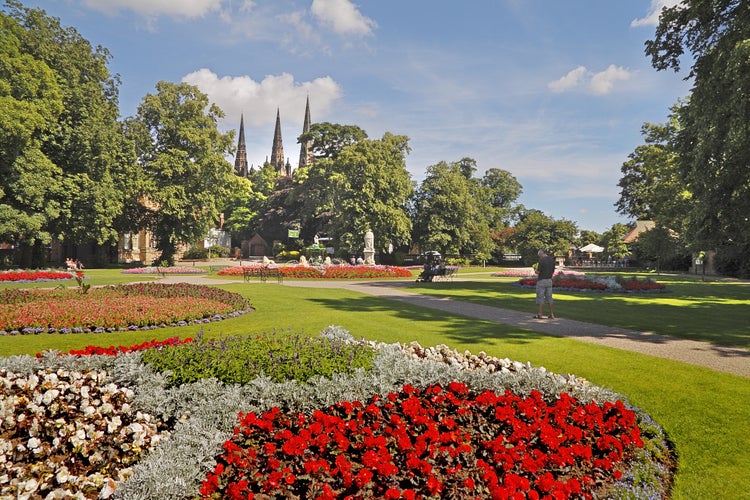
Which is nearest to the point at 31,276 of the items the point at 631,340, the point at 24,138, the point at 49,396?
the point at 24,138

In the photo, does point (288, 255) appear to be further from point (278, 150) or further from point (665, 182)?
point (278, 150)

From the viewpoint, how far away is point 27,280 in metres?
23.6

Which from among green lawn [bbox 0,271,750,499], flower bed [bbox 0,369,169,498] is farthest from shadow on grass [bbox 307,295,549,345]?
flower bed [bbox 0,369,169,498]

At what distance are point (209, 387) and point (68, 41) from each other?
42.5 meters

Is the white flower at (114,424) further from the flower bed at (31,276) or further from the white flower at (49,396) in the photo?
the flower bed at (31,276)

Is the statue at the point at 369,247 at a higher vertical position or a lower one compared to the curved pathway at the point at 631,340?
higher

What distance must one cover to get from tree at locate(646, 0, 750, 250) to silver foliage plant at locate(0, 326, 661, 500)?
10588mm

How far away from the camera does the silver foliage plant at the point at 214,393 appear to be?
360 centimetres

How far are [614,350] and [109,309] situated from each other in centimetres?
1220

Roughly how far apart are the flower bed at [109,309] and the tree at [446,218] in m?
37.6

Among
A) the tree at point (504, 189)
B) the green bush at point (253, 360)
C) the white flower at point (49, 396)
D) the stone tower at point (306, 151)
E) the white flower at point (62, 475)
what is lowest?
the white flower at point (62, 475)

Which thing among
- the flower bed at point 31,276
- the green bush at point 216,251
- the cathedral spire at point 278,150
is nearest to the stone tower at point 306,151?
the cathedral spire at point 278,150

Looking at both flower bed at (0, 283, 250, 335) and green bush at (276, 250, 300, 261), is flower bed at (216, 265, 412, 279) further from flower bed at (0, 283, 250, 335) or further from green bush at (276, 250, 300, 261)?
green bush at (276, 250, 300, 261)

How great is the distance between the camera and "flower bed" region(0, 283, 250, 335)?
10.6m
